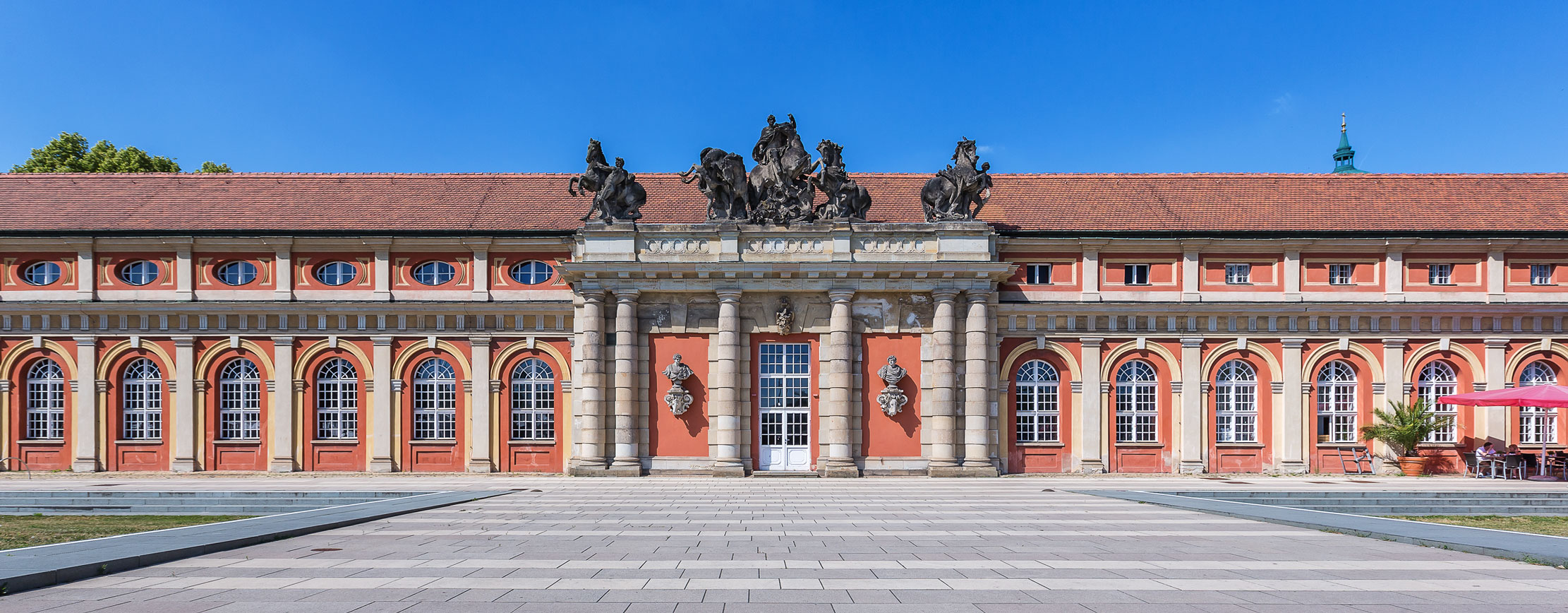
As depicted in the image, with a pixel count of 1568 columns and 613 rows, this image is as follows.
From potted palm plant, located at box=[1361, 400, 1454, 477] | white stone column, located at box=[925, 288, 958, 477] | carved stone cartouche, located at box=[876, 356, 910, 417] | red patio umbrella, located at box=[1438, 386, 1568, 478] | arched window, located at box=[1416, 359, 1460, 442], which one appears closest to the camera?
red patio umbrella, located at box=[1438, 386, 1568, 478]

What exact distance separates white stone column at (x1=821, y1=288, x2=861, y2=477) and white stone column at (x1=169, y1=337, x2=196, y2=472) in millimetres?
21262

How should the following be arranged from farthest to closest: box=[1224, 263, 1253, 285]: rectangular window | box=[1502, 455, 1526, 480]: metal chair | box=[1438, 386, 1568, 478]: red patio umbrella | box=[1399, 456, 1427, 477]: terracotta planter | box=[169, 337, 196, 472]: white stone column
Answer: box=[1224, 263, 1253, 285]: rectangular window → box=[169, 337, 196, 472]: white stone column → box=[1399, 456, 1427, 477]: terracotta planter → box=[1502, 455, 1526, 480]: metal chair → box=[1438, 386, 1568, 478]: red patio umbrella

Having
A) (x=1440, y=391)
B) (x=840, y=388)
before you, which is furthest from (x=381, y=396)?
(x=1440, y=391)

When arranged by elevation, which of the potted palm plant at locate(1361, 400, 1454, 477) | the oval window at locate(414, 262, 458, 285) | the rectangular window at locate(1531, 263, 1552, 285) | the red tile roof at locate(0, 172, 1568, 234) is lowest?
the potted palm plant at locate(1361, 400, 1454, 477)

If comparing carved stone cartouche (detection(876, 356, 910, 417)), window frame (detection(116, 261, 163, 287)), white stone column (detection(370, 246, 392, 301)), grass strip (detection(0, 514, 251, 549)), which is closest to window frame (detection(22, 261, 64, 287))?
window frame (detection(116, 261, 163, 287))

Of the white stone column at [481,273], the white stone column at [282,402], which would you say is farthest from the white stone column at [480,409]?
the white stone column at [282,402]

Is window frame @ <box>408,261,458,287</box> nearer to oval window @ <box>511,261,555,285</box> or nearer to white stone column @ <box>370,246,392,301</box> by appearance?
white stone column @ <box>370,246,392,301</box>

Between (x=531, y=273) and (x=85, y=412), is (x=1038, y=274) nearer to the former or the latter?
(x=531, y=273)

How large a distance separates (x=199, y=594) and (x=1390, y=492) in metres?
25.3

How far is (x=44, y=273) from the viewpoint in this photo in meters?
31.2

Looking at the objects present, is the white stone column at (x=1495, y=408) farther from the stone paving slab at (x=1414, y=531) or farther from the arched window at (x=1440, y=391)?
the stone paving slab at (x=1414, y=531)

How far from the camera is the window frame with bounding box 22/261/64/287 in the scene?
102 feet

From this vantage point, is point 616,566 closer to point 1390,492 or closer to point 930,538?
point 930,538

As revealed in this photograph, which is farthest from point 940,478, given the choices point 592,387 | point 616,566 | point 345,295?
point 345,295
